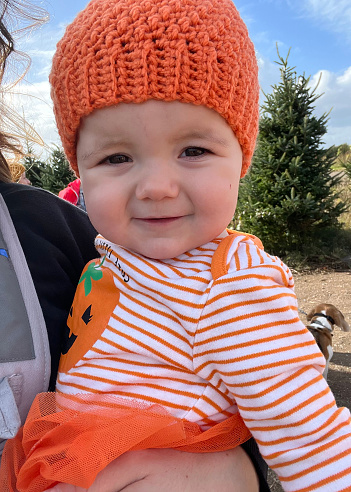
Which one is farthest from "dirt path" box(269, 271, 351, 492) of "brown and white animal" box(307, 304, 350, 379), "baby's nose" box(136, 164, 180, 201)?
"baby's nose" box(136, 164, 180, 201)

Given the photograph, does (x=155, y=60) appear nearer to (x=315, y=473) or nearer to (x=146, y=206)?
(x=146, y=206)

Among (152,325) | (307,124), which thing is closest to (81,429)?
(152,325)

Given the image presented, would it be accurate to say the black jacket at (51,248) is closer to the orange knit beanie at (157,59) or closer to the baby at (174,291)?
the baby at (174,291)

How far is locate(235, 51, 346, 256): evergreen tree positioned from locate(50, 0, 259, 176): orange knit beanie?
7.23 metres

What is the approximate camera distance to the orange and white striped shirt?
1046 millimetres

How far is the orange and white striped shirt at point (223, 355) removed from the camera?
105cm

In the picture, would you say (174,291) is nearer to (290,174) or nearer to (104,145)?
(104,145)

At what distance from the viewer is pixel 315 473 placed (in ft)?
3.35

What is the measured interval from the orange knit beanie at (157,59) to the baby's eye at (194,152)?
→ 125 mm

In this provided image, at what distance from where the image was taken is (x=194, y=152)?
1237 mm

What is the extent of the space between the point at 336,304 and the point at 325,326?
7.76ft

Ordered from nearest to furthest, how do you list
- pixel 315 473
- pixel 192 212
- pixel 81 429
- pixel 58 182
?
pixel 315 473 → pixel 81 429 → pixel 192 212 → pixel 58 182

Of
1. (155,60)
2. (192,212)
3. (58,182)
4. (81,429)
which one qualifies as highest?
(155,60)

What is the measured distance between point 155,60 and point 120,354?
856 mm
